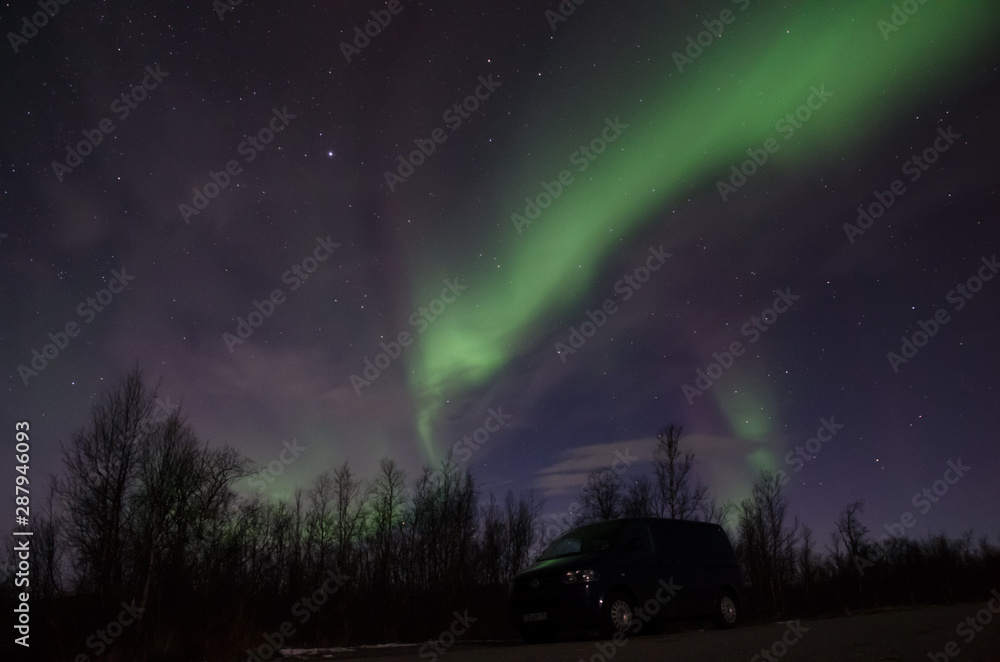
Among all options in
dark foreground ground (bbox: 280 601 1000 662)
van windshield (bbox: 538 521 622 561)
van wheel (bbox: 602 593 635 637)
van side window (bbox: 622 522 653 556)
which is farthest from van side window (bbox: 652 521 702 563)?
dark foreground ground (bbox: 280 601 1000 662)

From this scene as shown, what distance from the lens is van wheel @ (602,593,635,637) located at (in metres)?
11.2

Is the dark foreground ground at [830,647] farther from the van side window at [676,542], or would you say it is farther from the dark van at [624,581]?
the van side window at [676,542]

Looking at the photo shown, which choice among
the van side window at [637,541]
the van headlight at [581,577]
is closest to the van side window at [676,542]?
the van side window at [637,541]

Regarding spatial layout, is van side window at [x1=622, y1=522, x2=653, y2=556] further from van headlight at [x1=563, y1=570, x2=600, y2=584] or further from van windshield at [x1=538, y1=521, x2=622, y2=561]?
van headlight at [x1=563, y1=570, x2=600, y2=584]

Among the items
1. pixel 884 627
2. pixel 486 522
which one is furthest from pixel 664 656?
pixel 486 522

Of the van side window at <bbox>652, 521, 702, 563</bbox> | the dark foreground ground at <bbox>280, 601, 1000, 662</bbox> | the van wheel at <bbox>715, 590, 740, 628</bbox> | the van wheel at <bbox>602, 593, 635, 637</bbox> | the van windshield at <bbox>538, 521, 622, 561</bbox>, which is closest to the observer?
the dark foreground ground at <bbox>280, 601, 1000, 662</bbox>

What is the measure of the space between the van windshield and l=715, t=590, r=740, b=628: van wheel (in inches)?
113

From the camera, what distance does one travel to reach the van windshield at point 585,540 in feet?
40.1

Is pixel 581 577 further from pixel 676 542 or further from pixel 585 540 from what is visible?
pixel 676 542

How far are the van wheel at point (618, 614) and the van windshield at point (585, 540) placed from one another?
851mm

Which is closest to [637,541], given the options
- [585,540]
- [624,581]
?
[624,581]

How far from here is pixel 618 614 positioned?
447 inches

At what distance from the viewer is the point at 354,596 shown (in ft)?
60.4

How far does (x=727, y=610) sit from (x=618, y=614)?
353 centimetres
